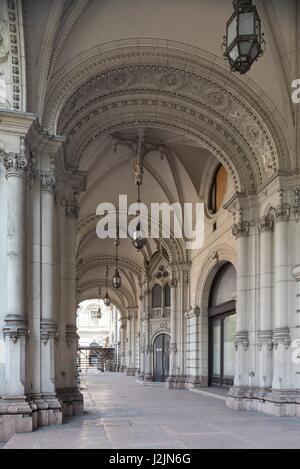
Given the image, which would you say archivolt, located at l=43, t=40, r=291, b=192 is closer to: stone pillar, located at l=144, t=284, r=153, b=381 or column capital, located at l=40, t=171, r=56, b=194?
column capital, located at l=40, t=171, r=56, b=194

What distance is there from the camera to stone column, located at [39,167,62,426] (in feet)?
35.5

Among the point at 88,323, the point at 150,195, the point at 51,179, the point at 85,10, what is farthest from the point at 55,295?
the point at 88,323

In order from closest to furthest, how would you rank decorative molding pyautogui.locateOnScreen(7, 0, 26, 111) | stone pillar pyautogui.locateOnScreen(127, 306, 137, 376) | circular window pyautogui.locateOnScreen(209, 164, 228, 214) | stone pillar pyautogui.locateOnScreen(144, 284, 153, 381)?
decorative molding pyautogui.locateOnScreen(7, 0, 26, 111)
circular window pyautogui.locateOnScreen(209, 164, 228, 214)
stone pillar pyautogui.locateOnScreen(144, 284, 153, 381)
stone pillar pyautogui.locateOnScreen(127, 306, 137, 376)

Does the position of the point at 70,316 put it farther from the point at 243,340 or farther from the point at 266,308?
the point at 266,308

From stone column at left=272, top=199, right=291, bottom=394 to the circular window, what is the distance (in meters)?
5.45

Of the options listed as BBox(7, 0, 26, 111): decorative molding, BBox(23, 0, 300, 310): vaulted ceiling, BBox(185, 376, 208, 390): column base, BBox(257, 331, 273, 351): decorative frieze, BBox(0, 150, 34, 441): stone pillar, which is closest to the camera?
BBox(0, 150, 34, 441): stone pillar

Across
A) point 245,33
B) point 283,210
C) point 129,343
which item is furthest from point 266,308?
point 129,343

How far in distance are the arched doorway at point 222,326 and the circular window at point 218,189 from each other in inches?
85.3

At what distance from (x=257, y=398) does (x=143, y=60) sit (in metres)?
8.65

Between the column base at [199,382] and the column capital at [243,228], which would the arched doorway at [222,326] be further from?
the column capital at [243,228]

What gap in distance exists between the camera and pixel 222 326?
20281 millimetres

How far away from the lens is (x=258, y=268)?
1430cm

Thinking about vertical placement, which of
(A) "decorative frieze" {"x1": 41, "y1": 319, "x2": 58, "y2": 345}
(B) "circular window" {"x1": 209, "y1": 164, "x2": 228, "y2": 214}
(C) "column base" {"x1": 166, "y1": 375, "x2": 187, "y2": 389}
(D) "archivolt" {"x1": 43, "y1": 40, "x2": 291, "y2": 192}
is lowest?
(C) "column base" {"x1": 166, "y1": 375, "x2": 187, "y2": 389}

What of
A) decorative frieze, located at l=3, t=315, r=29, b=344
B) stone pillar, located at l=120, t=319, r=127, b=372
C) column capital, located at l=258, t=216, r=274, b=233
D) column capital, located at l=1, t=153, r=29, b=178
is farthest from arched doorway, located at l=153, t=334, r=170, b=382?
column capital, located at l=1, t=153, r=29, b=178
